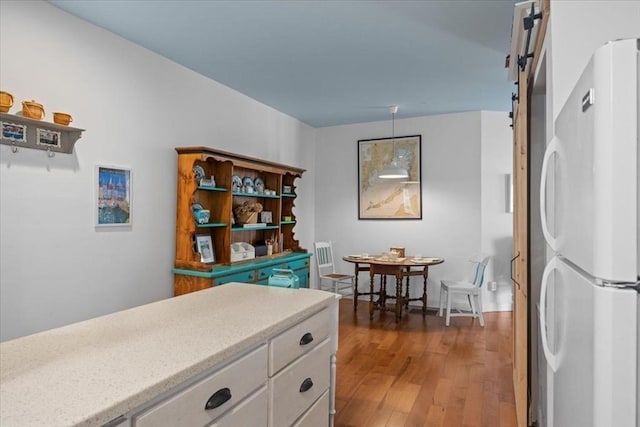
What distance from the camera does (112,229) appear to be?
9.85ft

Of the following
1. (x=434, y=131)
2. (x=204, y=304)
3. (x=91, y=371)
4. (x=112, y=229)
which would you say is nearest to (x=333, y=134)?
(x=434, y=131)

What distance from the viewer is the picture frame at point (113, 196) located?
2.88 m

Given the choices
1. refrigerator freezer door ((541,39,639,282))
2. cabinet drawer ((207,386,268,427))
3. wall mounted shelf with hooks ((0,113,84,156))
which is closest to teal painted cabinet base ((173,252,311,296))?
wall mounted shelf with hooks ((0,113,84,156))

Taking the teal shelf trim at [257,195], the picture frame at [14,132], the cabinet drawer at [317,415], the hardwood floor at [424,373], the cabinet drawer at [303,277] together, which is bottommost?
the hardwood floor at [424,373]

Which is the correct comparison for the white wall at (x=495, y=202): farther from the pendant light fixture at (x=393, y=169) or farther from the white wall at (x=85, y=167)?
the white wall at (x=85, y=167)

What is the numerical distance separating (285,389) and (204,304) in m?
0.52

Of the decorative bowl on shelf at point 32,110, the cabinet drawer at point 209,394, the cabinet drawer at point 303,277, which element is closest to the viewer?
the cabinet drawer at point 209,394

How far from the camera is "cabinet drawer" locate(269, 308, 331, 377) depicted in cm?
144

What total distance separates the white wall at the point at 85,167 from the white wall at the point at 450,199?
8.92 ft

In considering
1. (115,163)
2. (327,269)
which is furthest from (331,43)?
(327,269)

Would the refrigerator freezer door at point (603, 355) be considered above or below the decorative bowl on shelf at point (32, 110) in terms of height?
below

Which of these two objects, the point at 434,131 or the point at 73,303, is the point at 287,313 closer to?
the point at 73,303

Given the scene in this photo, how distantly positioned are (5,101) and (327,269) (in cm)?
439

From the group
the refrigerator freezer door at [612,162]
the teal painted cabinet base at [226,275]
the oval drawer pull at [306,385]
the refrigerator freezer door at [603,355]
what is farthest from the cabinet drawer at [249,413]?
the teal painted cabinet base at [226,275]
